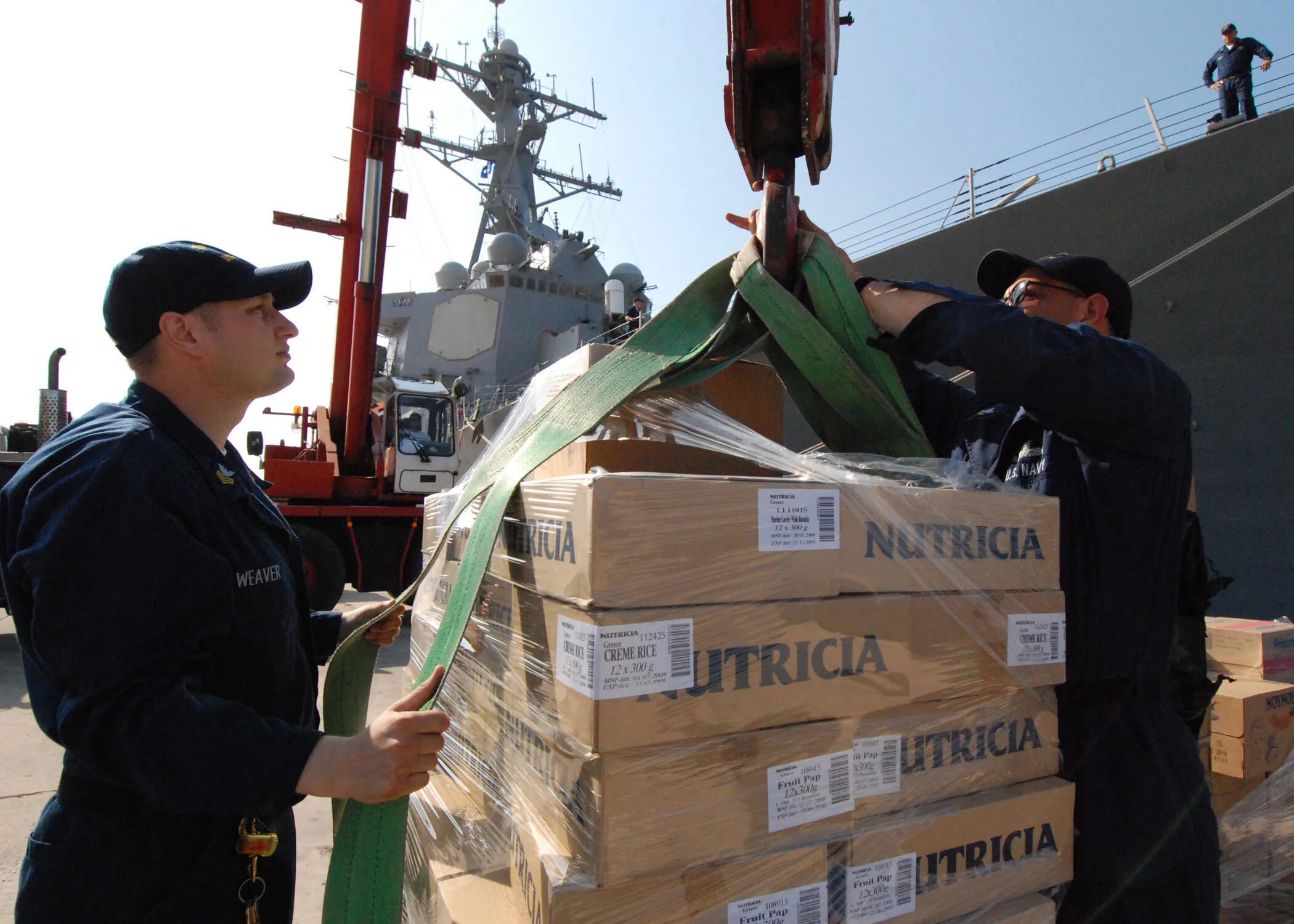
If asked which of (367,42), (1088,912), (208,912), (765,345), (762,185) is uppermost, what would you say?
(367,42)

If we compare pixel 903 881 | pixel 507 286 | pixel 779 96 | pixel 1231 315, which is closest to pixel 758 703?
pixel 903 881

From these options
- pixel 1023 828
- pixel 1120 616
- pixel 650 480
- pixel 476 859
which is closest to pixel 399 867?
pixel 476 859

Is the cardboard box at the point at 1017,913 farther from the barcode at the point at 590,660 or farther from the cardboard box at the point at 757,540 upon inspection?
the barcode at the point at 590,660

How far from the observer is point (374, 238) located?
7980 millimetres

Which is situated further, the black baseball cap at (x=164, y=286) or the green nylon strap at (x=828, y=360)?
the green nylon strap at (x=828, y=360)

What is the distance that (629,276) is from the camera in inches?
842

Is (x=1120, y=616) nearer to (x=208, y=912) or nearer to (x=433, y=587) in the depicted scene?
(x=433, y=587)

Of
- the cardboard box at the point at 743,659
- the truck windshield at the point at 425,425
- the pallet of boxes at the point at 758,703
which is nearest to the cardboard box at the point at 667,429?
the pallet of boxes at the point at 758,703

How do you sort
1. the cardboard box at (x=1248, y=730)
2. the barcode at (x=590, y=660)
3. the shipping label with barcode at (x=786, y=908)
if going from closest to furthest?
1. the barcode at (x=590, y=660)
2. the shipping label with barcode at (x=786, y=908)
3. the cardboard box at (x=1248, y=730)

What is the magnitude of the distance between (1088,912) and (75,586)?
1.74 metres

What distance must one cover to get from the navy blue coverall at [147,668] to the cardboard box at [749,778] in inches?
14.0

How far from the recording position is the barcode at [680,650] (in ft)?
3.33

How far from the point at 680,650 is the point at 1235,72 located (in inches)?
332

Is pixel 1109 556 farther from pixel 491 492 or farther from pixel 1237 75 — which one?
pixel 1237 75
